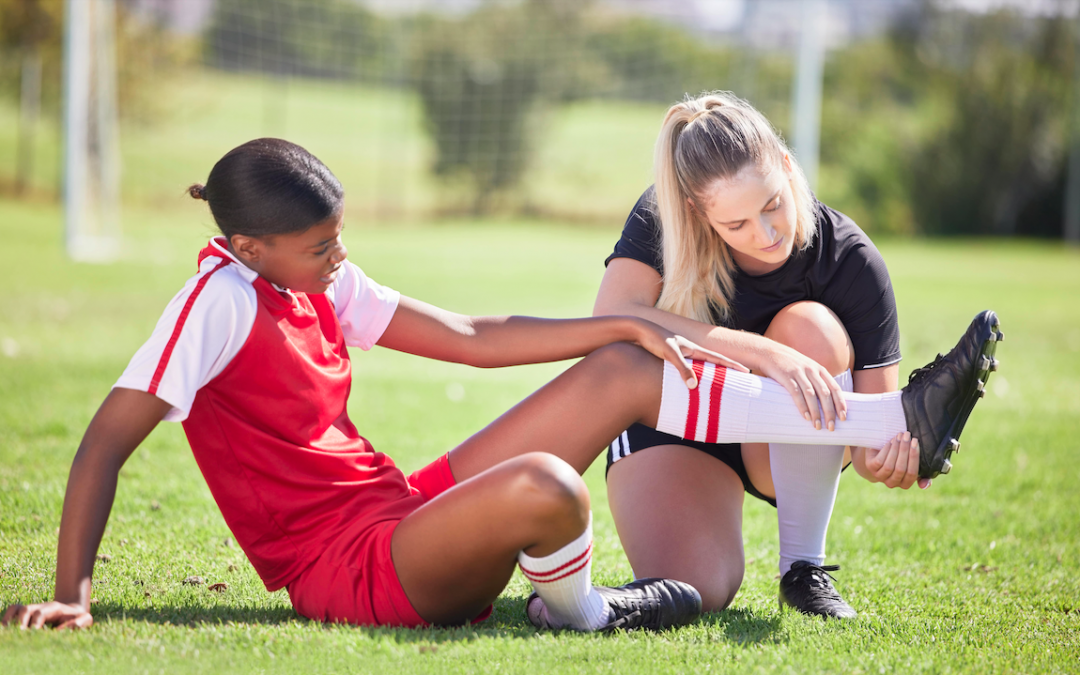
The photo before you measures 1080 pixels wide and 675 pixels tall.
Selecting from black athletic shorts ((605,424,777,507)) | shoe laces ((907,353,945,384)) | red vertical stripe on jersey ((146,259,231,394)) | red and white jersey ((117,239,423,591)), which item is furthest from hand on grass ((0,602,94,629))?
shoe laces ((907,353,945,384))

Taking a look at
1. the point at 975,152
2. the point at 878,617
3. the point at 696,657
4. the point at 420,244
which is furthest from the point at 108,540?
the point at 975,152

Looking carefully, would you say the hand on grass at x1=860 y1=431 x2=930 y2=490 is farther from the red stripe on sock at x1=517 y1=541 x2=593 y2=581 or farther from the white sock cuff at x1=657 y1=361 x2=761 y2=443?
the red stripe on sock at x1=517 y1=541 x2=593 y2=581

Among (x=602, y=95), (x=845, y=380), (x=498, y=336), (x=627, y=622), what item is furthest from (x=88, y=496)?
(x=602, y=95)

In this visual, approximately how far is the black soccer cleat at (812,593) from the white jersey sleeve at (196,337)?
5.39 feet

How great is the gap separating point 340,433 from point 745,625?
1149 mm

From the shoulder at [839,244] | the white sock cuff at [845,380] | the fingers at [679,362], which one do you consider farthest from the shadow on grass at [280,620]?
the shoulder at [839,244]

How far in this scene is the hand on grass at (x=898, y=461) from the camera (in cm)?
253

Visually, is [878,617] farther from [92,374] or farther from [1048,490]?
[92,374]

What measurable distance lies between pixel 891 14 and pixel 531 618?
24.2 m

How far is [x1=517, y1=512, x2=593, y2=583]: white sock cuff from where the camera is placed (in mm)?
2145

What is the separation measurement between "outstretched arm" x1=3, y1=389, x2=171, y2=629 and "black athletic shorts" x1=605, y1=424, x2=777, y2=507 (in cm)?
154

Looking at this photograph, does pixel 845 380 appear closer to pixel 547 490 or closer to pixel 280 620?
pixel 547 490

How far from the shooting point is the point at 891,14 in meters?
23.5

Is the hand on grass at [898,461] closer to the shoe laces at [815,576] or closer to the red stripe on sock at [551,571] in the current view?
the shoe laces at [815,576]
